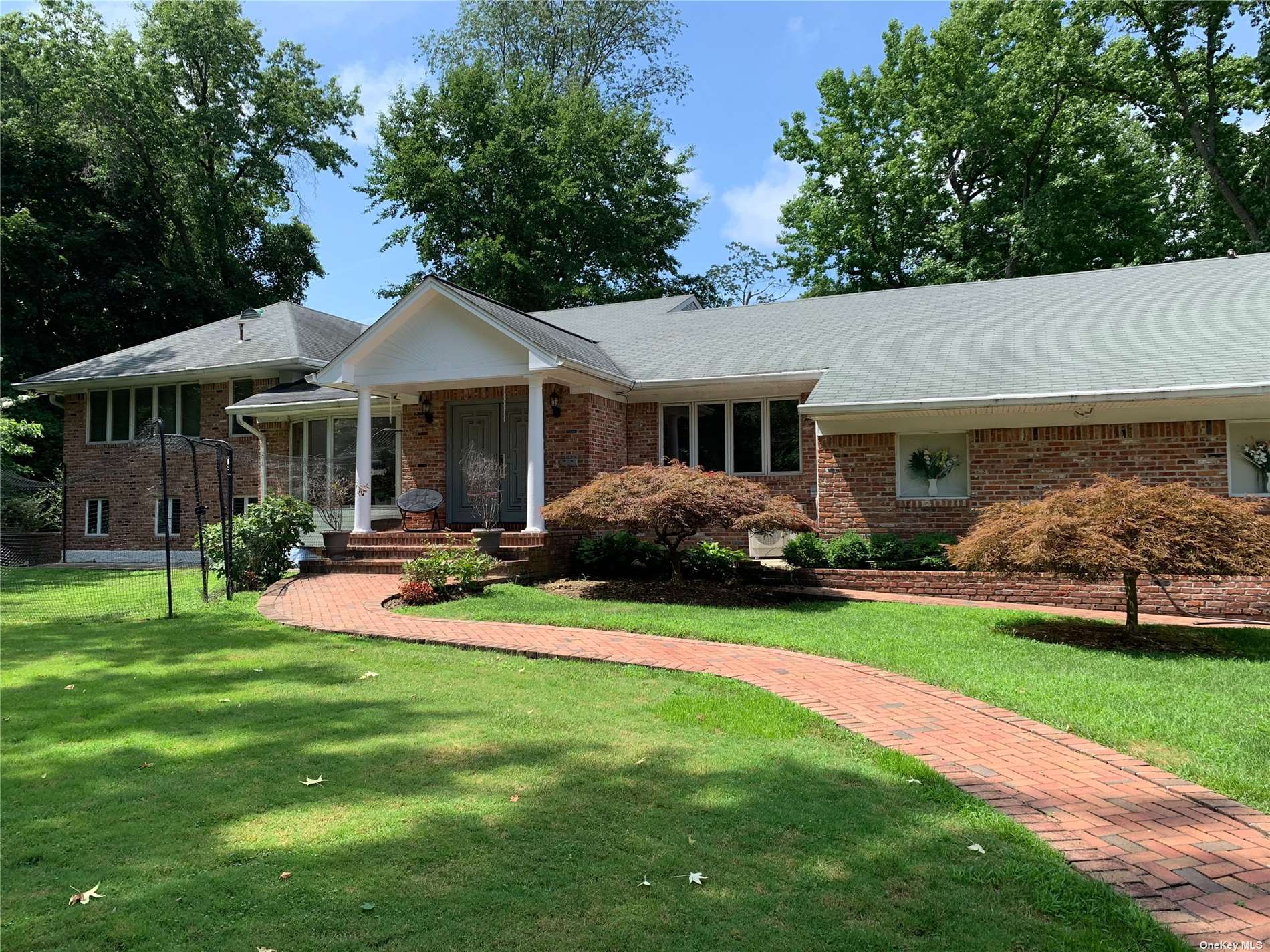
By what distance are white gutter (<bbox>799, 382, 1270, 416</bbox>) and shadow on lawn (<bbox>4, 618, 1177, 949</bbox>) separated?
7525 millimetres

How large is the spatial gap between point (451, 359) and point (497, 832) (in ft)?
38.8

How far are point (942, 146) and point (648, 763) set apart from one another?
28.3 meters

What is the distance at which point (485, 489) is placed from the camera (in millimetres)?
14461

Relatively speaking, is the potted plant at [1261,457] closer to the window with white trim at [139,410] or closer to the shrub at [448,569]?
the shrub at [448,569]

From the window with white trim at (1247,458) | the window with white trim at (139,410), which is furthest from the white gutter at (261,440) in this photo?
the window with white trim at (1247,458)

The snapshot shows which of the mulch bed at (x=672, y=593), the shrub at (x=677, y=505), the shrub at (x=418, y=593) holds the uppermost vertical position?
the shrub at (x=677, y=505)

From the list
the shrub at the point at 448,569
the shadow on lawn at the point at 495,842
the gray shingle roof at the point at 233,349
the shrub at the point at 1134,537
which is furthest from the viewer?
the gray shingle roof at the point at 233,349

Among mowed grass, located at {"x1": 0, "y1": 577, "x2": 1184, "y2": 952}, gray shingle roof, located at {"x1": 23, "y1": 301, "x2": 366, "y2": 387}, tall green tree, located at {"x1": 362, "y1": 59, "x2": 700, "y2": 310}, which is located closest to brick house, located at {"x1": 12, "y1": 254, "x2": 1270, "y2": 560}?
gray shingle roof, located at {"x1": 23, "y1": 301, "x2": 366, "y2": 387}

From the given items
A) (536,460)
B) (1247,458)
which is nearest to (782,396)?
(536,460)

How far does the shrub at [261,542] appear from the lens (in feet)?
41.4

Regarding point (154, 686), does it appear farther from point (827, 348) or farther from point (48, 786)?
point (827, 348)

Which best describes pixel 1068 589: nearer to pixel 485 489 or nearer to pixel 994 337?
pixel 994 337

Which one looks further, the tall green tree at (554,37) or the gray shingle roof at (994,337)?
the tall green tree at (554,37)

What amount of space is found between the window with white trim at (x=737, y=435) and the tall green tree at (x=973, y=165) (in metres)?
14.6
